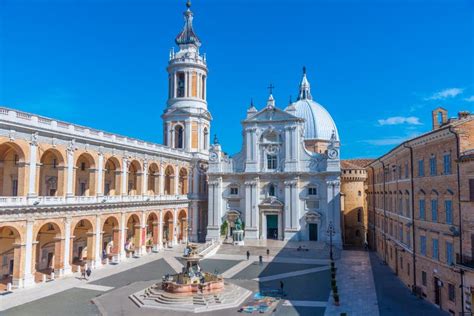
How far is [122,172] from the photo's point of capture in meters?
44.1

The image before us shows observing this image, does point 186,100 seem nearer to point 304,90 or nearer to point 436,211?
point 304,90

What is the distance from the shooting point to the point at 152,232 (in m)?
52.5

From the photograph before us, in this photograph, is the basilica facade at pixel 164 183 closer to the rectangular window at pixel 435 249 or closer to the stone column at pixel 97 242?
the stone column at pixel 97 242

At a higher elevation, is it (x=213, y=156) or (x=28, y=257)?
(x=213, y=156)

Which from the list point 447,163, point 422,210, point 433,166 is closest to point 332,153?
point 422,210

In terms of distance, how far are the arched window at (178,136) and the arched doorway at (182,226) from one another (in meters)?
10.8

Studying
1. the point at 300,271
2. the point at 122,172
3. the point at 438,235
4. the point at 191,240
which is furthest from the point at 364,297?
the point at 191,240

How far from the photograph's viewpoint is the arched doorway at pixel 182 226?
57681 millimetres

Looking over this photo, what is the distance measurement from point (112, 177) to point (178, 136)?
1744 cm

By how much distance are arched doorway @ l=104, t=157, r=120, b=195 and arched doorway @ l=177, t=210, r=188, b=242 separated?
13797 mm

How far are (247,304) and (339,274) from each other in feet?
44.4

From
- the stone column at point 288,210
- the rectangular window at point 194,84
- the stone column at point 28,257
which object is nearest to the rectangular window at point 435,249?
the stone column at point 288,210

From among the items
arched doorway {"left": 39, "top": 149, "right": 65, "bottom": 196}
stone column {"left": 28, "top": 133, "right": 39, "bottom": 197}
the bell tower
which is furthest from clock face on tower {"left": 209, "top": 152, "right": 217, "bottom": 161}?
stone column {"left": 28, "top": 133, "right": 39, "bottom": 197}

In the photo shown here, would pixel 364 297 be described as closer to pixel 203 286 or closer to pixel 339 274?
pixel 339 274
